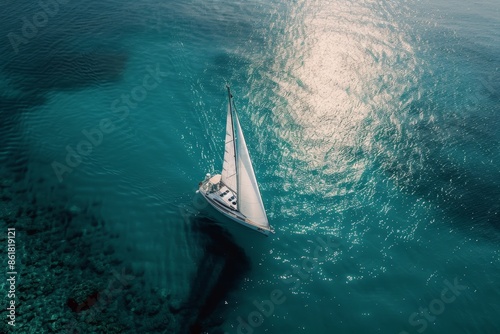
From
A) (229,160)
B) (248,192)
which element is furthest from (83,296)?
(229,160)

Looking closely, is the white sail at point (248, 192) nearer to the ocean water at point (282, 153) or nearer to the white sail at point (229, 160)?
the white sail at point (229, 160)

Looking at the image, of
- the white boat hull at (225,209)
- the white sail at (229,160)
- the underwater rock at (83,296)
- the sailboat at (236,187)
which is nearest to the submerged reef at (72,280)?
the underwater rock at (83,296)

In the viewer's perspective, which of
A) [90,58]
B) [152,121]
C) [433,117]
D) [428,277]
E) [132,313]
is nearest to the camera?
[132,313]

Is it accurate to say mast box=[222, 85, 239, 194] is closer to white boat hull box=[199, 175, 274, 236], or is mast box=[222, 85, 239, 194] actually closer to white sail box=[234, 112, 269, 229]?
white sail box=[234, 112, 269, 229]

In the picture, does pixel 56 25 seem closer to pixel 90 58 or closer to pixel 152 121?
pixel 90 58

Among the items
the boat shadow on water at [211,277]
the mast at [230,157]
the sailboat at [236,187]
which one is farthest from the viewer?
the sailboat at [236,187]

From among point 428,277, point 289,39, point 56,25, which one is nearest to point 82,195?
point 428,277

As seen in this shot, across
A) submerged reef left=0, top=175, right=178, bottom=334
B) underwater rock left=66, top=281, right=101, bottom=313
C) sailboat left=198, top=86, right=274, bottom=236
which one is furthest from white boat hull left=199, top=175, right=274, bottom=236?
underwater rock left=66, top=281, right=101, bottom=313
